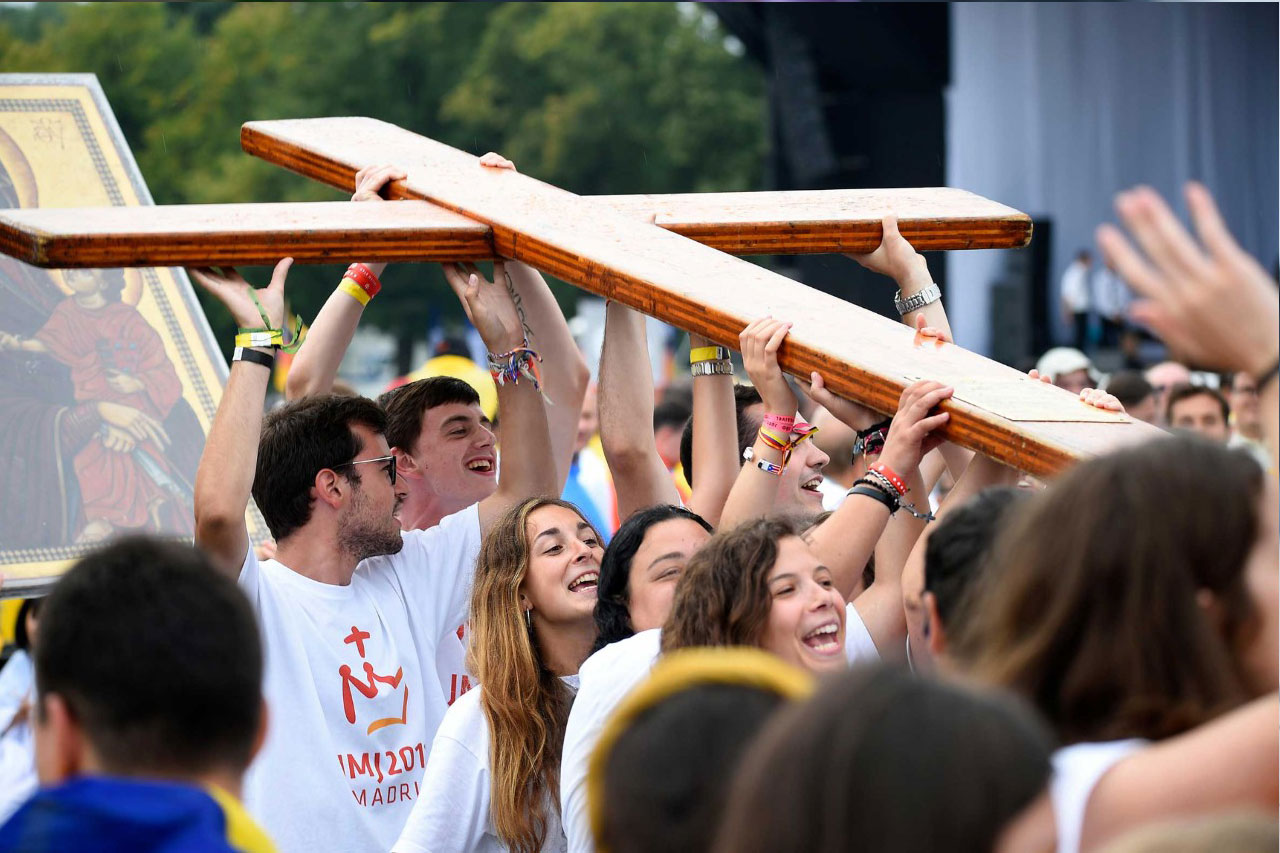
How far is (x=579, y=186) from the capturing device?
30.2 m

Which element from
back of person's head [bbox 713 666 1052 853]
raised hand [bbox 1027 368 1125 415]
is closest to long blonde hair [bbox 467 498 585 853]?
raised hand [bbox 1027 368 1125 415]

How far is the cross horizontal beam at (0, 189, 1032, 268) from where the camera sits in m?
3.09

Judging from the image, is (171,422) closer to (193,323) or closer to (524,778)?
(193,323)

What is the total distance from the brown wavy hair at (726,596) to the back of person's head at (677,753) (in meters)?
1.10

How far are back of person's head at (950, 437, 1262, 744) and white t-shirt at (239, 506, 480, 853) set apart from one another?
185 centimetres

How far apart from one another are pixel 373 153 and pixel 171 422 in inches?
41.2

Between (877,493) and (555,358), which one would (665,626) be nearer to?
(877,493)

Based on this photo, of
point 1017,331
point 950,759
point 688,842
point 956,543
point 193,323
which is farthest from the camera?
point 1017,331

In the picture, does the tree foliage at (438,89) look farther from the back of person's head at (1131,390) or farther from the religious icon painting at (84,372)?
the religious icon painting at (84,372)

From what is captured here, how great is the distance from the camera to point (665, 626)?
2.94 metres

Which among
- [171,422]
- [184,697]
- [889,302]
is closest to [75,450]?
[171,422]

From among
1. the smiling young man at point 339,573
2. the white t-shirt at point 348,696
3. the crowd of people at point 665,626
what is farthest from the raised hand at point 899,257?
the white t-shirt at point 348,696

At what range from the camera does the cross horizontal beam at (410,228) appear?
3.09 meters

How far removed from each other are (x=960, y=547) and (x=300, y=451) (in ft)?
6.45
